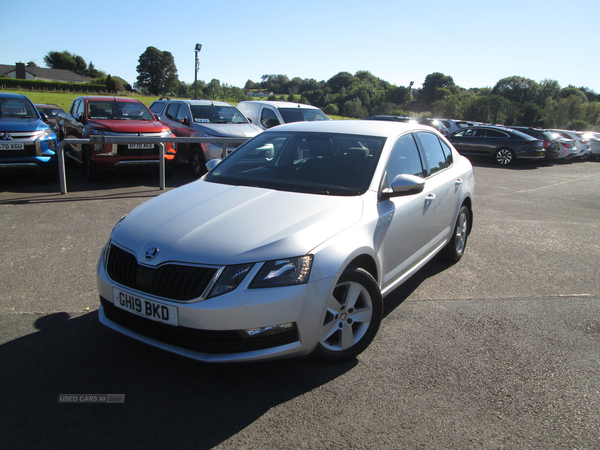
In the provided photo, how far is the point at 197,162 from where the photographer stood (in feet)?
34.9

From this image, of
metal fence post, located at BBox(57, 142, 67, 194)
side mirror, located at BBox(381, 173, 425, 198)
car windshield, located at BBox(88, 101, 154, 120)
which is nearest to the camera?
side mirror, located at BBox(381, 173, 425, 198)

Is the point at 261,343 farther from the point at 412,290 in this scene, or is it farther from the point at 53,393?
the point at 412,290

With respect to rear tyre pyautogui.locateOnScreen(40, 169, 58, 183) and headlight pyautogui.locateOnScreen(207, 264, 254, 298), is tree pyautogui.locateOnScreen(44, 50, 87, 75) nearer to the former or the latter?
rear tyre pyautogui.locateOnScreen(40, 169, 58, 183)

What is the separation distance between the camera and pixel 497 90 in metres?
109

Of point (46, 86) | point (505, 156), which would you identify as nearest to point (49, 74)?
point (46, 86)

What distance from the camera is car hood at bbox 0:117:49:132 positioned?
323 inches

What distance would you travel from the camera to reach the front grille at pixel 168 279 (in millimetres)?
2605

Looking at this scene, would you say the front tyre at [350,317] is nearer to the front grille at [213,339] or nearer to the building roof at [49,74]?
the front grille at [213,339]

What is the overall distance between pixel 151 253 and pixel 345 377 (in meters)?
1.51

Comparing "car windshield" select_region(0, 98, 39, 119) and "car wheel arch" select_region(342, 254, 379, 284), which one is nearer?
"car wheel arch" select_region(342, 254, 379, 284)

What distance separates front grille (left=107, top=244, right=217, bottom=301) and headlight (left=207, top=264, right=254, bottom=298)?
0.05 m

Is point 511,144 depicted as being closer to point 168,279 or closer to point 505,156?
point 505,156

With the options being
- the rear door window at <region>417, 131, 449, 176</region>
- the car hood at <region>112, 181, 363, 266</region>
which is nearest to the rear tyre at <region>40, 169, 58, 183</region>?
the car hood at <region>112, 181, 363, 266</region>

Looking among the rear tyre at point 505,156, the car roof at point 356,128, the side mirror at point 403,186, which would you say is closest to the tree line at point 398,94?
the rear tyre at point 505,156
